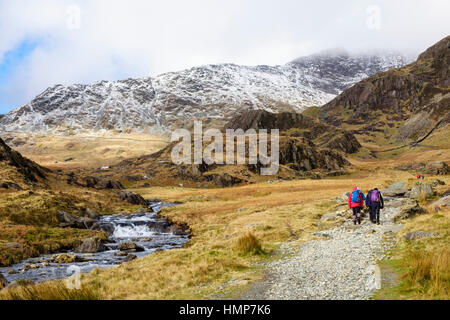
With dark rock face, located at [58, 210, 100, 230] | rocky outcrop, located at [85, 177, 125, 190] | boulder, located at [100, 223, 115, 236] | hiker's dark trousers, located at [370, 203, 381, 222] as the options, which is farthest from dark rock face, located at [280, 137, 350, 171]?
hiker's dark trousers, located at [370, 203, 381, 222]

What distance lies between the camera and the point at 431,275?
33.0 feet

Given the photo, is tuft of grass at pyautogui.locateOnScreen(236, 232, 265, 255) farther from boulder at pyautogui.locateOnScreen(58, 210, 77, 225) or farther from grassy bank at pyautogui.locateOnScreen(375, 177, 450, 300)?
boulder at pyautogui.locateOnScreen(58, 210, 77, 225)

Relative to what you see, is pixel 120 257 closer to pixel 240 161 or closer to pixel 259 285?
pixel 259 285

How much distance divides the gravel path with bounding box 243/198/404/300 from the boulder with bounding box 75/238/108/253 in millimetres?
18447

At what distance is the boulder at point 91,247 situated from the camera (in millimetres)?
30562

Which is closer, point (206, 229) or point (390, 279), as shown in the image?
point (390, 279)

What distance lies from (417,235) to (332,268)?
673cm

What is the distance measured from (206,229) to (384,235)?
23313 mm

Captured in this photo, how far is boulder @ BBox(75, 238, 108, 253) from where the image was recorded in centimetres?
3056

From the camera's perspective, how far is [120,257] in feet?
92.1

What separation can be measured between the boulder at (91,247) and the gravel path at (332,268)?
1845cm

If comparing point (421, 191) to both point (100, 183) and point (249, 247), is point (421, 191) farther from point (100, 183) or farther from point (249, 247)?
point (100, 183)

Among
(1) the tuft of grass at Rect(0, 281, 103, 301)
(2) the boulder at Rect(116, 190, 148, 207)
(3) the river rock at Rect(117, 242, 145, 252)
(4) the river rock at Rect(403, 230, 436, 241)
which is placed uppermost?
(4) the river rock at Rect(403, 230, 436, 241)
